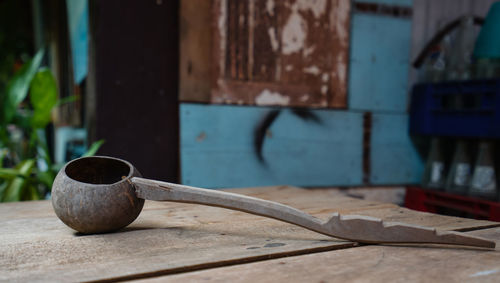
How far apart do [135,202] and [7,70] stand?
5617 mm

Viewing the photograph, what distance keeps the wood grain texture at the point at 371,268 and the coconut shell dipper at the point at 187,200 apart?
0.02m

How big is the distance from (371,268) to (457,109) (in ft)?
6.01

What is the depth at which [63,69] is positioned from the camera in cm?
346

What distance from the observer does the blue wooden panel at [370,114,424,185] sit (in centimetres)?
233

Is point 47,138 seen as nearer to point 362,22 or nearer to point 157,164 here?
point 157,164

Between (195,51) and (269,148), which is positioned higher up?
(195,51)

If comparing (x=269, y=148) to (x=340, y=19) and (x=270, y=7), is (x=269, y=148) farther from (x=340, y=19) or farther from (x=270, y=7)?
(x=340, y=19)

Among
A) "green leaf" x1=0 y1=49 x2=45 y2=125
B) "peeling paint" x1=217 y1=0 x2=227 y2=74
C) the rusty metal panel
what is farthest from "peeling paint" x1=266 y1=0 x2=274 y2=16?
"green leaf" x1=0 y1=49 x2=45 y2=125

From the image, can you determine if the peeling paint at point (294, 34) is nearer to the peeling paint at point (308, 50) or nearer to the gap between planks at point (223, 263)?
the peeling paint at point (308, 50)

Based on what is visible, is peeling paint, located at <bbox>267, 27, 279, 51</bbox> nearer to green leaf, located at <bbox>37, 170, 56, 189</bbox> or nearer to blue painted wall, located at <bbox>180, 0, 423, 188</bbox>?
blue painted wall, located at <bbox>180, 0, 423, 188</bbox>

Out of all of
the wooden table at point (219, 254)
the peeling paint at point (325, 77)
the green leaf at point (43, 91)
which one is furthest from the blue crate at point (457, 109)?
the green leaf at point (43, 91)

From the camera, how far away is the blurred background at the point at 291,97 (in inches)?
72.4

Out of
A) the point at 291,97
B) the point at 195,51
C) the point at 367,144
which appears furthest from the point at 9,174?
the point at 367,144

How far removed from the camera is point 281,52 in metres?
2.06
